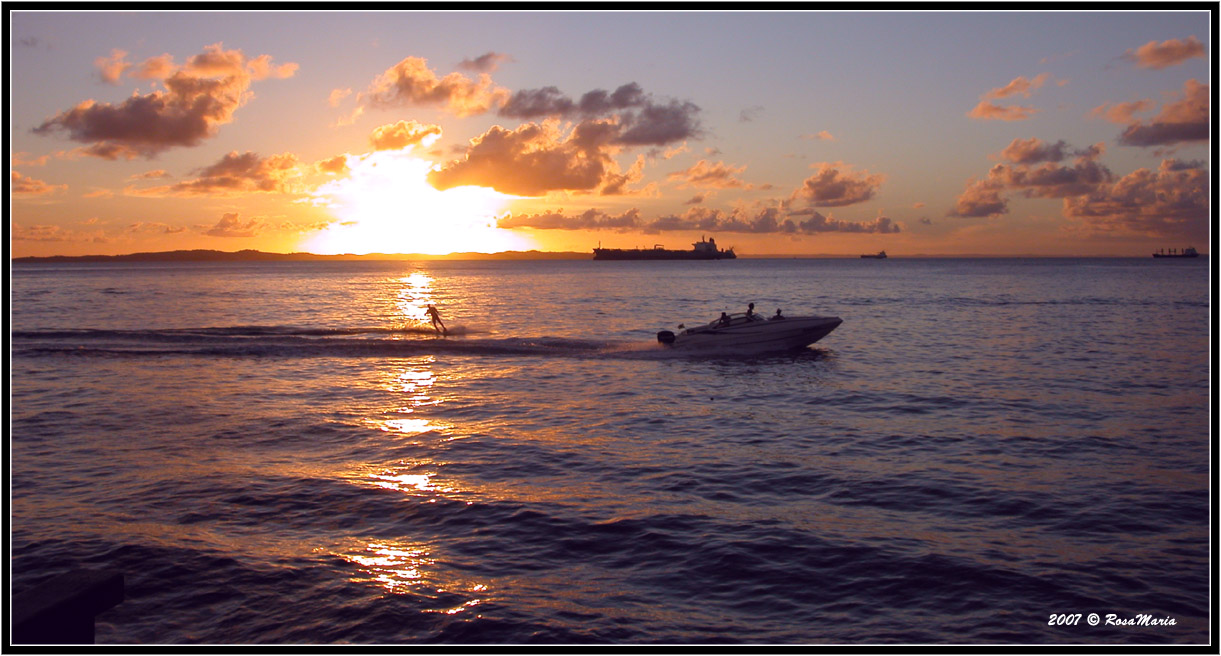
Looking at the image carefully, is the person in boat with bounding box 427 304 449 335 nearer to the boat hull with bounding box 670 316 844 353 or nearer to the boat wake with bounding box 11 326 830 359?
the boat wake with bounding box 11 326 830 359

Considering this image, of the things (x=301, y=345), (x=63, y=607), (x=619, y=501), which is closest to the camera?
(x=63, y=607)

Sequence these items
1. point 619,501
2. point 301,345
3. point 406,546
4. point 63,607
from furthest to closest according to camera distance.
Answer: point 301,345 < point 619,501 < point 406,546 < point 63,607

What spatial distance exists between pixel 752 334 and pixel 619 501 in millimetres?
22034

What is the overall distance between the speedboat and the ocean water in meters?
2.64

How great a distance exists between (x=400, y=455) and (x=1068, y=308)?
6987cm

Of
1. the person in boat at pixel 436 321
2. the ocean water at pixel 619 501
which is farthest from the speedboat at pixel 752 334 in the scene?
the person in boat at pixel 436 321

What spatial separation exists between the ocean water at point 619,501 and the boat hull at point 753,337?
260 cm

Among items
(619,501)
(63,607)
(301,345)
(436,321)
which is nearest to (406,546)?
(619,501)

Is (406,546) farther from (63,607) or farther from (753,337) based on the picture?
(753,337)

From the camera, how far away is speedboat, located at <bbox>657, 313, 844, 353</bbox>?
34750 mm

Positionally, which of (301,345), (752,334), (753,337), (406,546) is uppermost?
(752,334)

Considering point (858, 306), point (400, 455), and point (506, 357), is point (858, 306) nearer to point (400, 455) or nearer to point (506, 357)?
point (506, 357)

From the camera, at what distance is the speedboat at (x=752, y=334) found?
114 ft

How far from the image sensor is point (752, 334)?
3472cm
